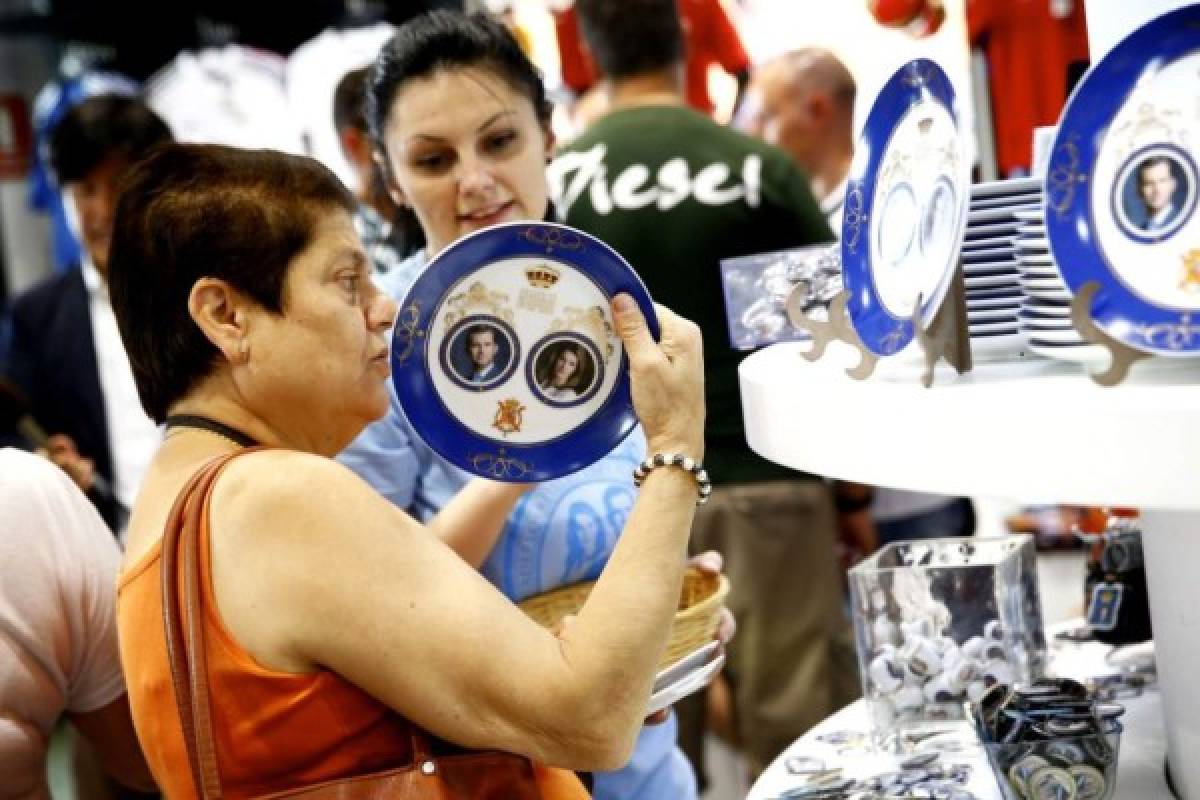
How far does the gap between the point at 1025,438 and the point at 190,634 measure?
2.38 ft

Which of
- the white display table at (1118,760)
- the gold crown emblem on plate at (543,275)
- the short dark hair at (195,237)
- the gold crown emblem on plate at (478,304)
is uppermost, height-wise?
the short dark hair at (195,237)

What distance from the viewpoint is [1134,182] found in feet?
4.47

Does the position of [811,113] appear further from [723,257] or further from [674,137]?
[723,257]

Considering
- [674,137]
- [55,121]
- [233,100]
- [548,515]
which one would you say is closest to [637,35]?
[674,137]

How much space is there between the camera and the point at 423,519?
7.32 feet

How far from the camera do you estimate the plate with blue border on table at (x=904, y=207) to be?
1.46 m

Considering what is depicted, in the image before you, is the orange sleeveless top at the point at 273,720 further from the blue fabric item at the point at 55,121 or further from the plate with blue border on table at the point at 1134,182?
the blue fabric item at the point at 55,121

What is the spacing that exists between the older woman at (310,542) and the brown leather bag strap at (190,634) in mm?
10

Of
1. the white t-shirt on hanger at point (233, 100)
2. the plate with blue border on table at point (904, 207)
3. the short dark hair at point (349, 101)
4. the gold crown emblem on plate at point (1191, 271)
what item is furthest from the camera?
the white t-shirt on hanger at point (233, 100)

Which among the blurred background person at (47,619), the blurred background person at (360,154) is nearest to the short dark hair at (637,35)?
the blurred background person at (360,154)

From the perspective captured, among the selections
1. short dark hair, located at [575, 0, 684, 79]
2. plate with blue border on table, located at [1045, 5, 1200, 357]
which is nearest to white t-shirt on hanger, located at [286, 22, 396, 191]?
short dark hair, located at [575, 0, 684, 79]

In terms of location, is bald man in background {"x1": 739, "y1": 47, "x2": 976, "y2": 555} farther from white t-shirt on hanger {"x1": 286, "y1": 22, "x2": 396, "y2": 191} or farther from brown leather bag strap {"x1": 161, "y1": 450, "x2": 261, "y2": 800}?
brown leather bag strap {"x1": 161, "y1": 450, "x2": 261, "y2": 800}

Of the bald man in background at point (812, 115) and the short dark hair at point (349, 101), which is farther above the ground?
the short dark hair at point (349, 101)

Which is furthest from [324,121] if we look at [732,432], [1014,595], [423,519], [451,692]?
[451,692]
